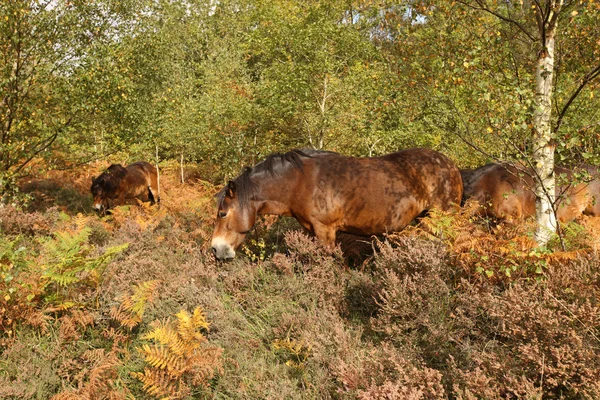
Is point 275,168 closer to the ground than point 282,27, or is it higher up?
closer to the ground

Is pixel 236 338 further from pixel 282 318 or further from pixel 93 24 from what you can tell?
pixel 93 24

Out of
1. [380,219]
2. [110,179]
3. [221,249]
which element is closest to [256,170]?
[221,249]

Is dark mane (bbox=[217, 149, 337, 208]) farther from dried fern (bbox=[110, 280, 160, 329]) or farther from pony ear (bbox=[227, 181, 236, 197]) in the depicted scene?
dried fern (bbox=[110, 280, 160, 329])

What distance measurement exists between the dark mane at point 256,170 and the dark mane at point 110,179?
287 inches

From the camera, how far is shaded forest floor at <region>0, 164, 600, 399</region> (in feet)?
10.3

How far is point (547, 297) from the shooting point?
3.40m

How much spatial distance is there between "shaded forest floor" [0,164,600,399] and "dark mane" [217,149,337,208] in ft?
3.15

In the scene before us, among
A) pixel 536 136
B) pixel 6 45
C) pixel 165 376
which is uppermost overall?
pixel 6 45

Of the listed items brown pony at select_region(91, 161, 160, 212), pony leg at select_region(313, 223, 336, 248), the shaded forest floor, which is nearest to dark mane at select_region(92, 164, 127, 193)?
brown pony at select_region(91, 161, 160, 212)

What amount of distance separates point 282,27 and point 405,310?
10.8m

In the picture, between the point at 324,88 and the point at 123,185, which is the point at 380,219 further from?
the point at 123,185

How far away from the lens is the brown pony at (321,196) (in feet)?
18.7

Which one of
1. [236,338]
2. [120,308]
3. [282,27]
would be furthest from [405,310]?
[282,27]

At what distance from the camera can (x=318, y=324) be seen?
4191 millimetres
